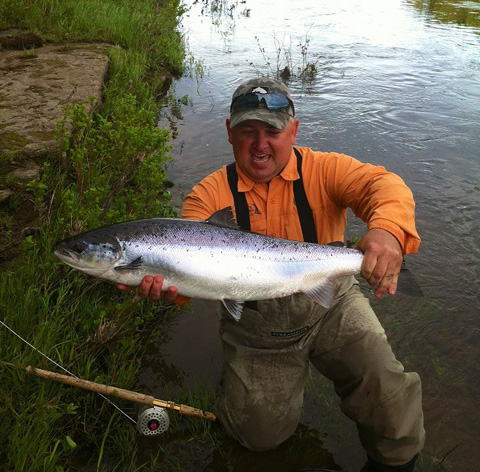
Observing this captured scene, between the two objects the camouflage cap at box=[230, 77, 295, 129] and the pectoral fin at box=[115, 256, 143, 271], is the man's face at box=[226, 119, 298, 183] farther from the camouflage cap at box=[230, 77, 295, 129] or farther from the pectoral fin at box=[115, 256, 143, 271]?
the pectoral fin at box=[115, 256, 143, 271]

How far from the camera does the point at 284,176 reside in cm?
340

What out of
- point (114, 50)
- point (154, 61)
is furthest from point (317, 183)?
point (154, 61)

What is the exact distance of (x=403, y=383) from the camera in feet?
9.89

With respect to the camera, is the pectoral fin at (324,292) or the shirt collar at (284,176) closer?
the pectoral fin at (324,292)

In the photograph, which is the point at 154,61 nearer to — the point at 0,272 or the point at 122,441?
the point at 0,272

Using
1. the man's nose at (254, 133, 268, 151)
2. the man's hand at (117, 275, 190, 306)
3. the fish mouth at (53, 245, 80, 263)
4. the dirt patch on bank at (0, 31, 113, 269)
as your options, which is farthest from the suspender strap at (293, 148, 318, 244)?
the dirt patch on bank at (0, 31, 113, 269)

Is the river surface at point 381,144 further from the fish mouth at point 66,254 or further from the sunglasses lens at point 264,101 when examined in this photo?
the sunglasses lens at point 264,101

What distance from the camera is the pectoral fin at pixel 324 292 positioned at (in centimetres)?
296

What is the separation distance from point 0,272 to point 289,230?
2315 millimetres

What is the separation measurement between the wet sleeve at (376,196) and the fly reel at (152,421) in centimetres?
184

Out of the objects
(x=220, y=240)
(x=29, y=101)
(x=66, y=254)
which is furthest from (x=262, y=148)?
(x=29, y=101)

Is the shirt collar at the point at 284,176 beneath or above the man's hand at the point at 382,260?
above

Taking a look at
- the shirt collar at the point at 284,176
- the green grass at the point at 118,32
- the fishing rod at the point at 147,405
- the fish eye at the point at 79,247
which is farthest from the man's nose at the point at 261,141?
the green grass at the point at 118,32

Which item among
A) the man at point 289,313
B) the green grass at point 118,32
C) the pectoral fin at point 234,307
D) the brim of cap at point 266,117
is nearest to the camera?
the pectoral fin at point 234,307
